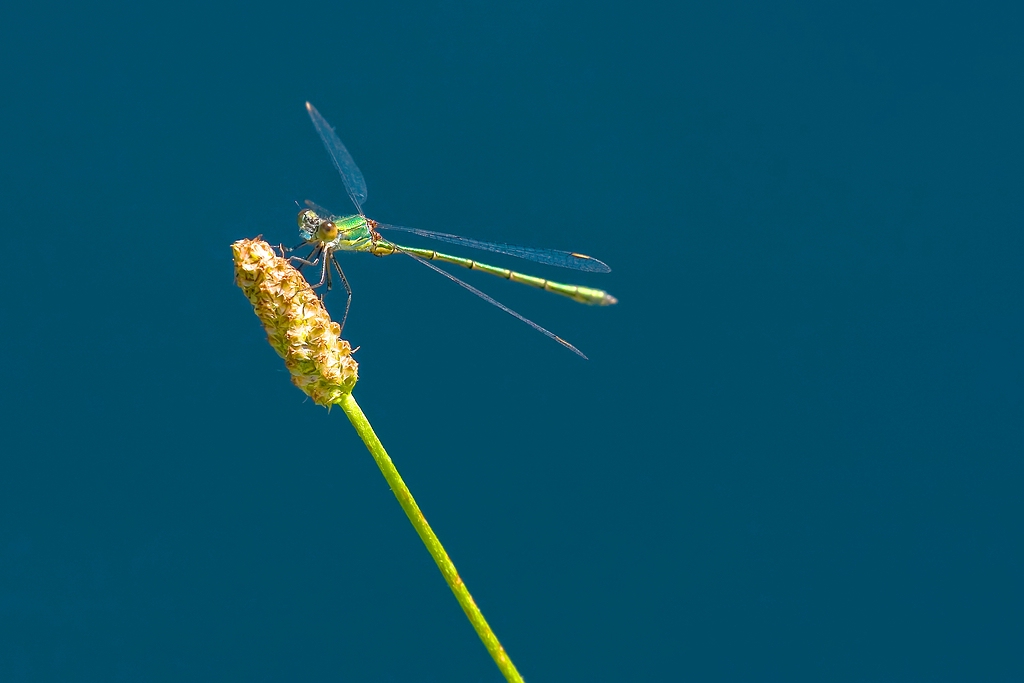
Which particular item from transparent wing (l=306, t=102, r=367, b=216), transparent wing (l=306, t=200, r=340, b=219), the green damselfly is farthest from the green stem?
transparent wing (l=306, t=102, r=367, b=216)

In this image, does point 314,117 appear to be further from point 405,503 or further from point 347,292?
point 405,503

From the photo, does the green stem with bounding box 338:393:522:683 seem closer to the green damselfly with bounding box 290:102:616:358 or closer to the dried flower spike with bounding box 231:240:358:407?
the dried flower spike with bounding box 231:240:358:407

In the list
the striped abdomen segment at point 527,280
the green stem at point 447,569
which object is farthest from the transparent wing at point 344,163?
the green stem at point 447,569

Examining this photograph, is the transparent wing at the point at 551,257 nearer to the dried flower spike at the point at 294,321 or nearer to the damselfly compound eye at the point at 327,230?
the damselfly compound eye at the point at 327,230

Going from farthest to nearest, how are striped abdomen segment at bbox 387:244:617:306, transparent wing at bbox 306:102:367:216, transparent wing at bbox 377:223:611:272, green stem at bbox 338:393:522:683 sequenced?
transparent wing at bbox 377:223:611:272
transparent wing at bbox 306:102:367:216
striped abdomen segment at bbox 387:244:617:306
green stem at bbox 338:393:522:683

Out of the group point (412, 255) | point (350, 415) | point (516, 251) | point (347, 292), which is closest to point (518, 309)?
point (516, 251)

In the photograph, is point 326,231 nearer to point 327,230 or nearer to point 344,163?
point 327,230
